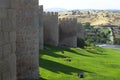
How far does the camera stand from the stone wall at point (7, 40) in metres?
5.44

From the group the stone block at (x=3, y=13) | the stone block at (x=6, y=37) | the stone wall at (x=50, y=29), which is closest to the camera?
the stone block at (x=3, y=13)

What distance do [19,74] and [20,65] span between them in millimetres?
394

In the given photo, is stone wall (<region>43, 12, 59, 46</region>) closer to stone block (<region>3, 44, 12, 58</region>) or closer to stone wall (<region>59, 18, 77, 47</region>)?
stone wall (<region>59, 18, 77, 47</region>)

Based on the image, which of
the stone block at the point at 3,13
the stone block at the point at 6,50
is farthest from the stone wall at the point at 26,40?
the stone block at the point at 3,13

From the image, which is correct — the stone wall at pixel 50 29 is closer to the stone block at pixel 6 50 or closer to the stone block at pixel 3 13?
the stone block at pixel 6 50

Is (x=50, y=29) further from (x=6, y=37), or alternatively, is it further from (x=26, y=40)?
(x=6, y=37)

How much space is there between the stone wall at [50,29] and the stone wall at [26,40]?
2433cm

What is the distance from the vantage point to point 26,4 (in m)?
16.6

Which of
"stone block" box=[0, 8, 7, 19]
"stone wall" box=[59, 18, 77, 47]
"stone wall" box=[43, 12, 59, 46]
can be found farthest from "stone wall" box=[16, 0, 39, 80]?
"stone wall" box=[59, 18, 77, 47]

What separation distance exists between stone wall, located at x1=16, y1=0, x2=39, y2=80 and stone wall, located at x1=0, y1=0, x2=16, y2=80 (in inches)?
413

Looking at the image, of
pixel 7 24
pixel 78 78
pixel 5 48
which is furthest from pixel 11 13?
pixel 78 78

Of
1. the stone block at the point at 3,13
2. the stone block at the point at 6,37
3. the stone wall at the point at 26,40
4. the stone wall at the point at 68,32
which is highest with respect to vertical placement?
the stone block at the point at 3,13

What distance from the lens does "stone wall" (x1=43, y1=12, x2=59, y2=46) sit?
41562mm

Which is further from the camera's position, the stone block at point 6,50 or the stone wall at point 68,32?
the stone wall at point 68,32
